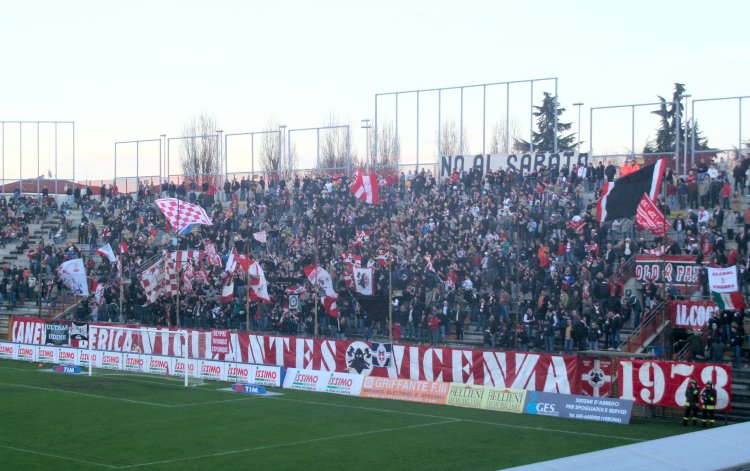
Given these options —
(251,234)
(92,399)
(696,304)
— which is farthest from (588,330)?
(251,234)

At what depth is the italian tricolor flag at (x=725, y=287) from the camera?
29672mm

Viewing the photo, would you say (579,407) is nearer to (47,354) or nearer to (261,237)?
(261,237)

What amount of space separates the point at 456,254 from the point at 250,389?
1075 centimetres

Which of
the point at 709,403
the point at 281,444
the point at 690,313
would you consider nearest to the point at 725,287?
the point at 690,313

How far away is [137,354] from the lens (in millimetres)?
41062

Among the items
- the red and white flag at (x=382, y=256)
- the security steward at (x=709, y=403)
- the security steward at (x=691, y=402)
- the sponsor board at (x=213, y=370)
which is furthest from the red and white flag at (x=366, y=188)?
the security steward at (x=709, y=403)

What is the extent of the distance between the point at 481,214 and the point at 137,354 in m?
16.1

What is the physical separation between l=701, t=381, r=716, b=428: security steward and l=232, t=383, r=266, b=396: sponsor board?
602 inches

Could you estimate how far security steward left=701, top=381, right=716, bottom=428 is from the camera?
26609 millimetres

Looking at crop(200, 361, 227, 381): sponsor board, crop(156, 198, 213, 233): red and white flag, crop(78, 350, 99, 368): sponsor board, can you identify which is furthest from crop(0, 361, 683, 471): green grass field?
crop(156, 198, 213, 233): red and white flag

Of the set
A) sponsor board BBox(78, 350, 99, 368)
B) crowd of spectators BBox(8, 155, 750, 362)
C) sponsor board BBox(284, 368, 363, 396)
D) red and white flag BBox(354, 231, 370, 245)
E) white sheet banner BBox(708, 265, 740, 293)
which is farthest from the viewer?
red and white flag BBox(354, 231, 370, 245)

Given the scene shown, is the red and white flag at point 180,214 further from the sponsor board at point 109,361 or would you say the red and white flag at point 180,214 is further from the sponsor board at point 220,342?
the sponsor board at point 109,361

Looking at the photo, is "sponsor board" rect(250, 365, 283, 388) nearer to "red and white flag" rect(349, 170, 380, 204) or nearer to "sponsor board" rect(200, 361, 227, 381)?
"sponsor board" rect(200, 361, 227, 381)

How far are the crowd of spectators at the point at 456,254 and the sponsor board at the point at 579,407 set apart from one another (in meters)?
4.22
